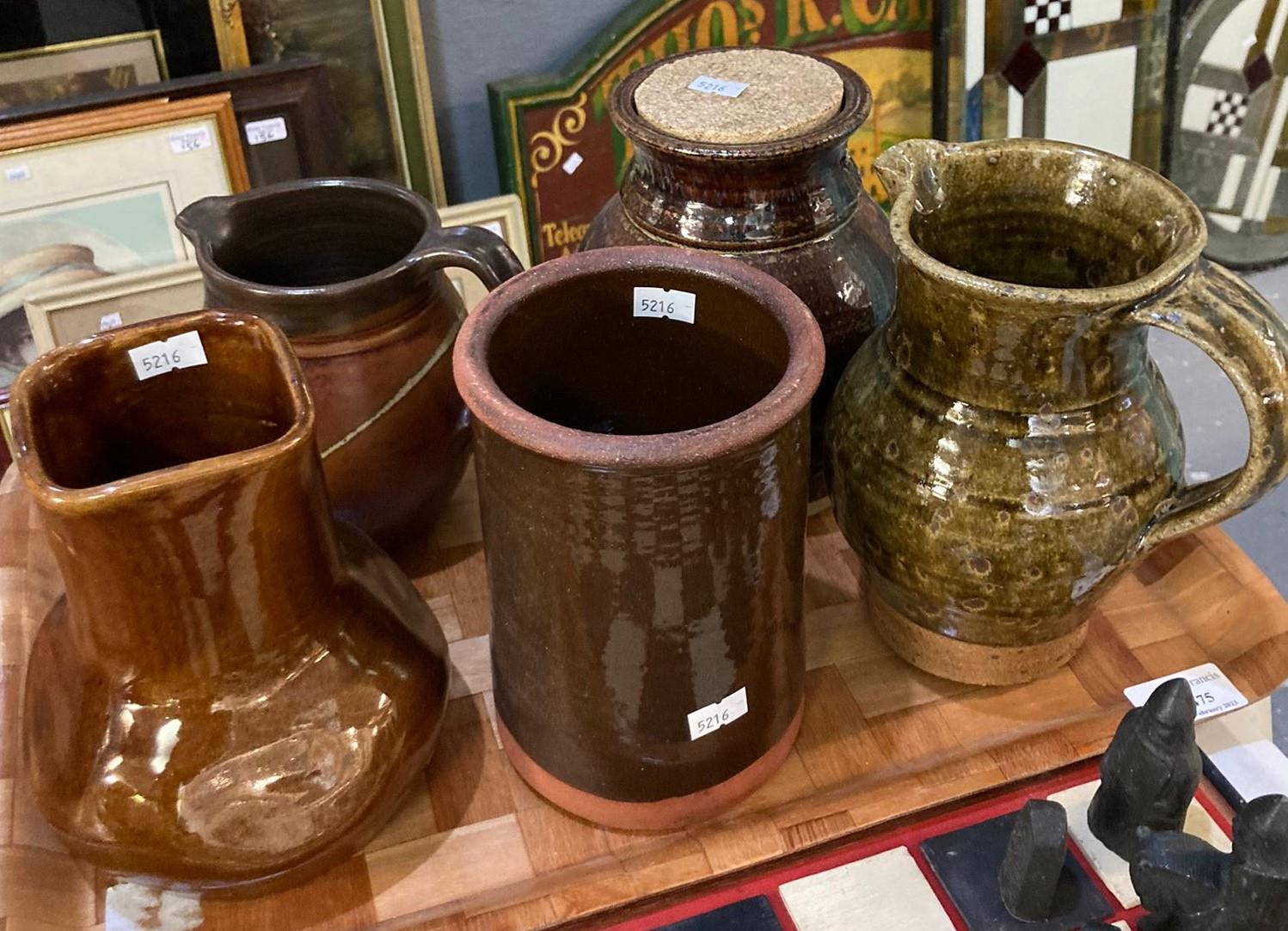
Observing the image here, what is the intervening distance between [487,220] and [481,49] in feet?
0.53

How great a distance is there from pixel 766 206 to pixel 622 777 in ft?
1.05

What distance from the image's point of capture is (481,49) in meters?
1.17

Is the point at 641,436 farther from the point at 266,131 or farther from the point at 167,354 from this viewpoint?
the point at 266,131

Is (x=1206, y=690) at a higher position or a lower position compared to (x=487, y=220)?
lower

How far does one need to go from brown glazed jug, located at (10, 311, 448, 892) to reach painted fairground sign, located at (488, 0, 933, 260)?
0.66 m

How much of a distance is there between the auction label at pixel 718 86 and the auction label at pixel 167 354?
1.06ft

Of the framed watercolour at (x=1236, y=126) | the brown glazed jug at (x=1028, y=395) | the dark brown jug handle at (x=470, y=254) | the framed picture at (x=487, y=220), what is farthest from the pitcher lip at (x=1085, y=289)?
the framed watercolour at (x=1236, y=126)

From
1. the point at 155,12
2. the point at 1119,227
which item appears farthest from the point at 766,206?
the point at 155,12

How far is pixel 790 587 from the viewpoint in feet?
2.00

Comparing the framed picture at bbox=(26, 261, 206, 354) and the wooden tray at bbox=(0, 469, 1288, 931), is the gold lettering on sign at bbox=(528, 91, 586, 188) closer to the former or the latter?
the framed picture at bbox=(26, 261, 206, 354)

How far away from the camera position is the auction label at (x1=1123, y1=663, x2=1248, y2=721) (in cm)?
70

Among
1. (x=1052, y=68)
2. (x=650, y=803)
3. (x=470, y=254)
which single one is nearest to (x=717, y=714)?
(x=650, y=803)

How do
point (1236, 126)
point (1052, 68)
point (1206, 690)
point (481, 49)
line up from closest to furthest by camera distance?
point (1206, 690)
point (481, 49)
point (1052, 68)
point (1236, 126)

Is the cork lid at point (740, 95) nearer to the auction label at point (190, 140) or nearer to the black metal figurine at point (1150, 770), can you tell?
the black metal figurine at point (1150, 770)
